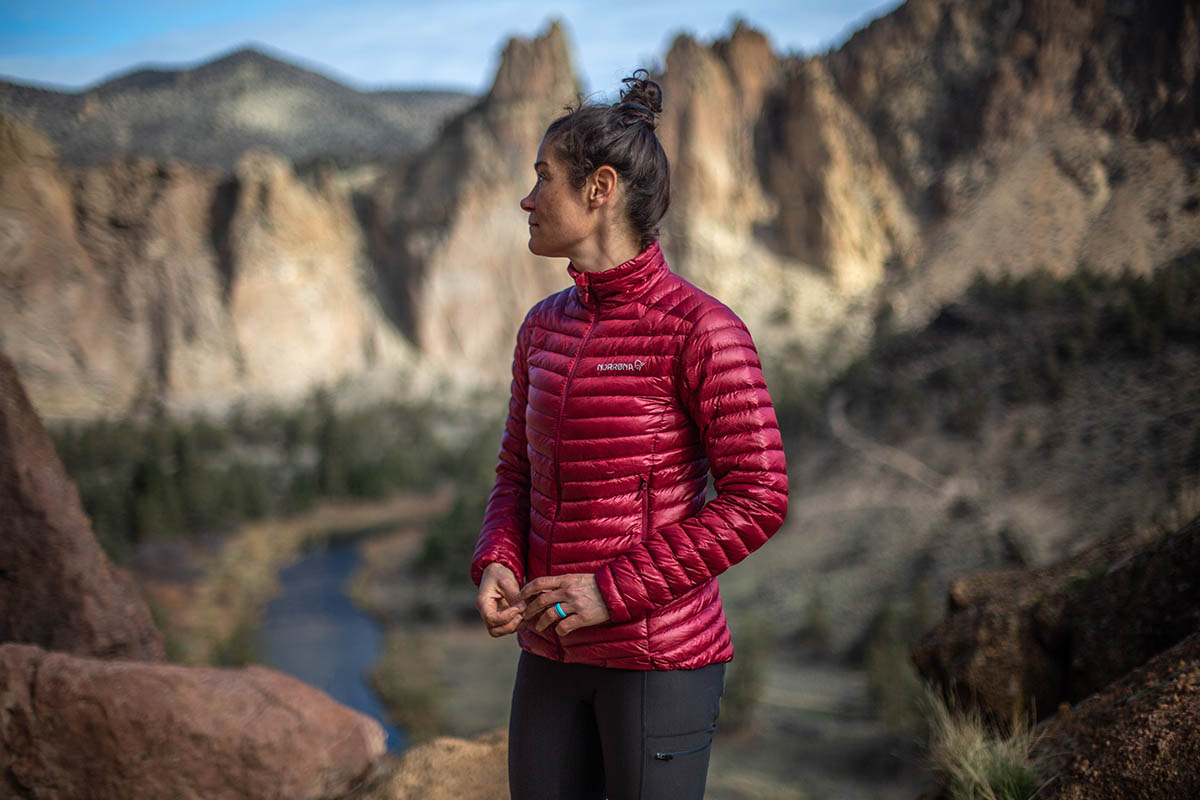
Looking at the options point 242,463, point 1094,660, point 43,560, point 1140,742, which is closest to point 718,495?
point 1140,742

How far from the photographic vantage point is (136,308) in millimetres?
25438

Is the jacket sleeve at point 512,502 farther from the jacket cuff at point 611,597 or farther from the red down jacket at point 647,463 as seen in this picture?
the jacket cuff at point 611,597

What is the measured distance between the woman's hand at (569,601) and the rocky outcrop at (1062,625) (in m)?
1.89

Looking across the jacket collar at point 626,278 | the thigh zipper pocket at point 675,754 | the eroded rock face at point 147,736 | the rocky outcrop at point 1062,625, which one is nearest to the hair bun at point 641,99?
the jacket collar at point 626,278

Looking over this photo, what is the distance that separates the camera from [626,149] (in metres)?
1.54

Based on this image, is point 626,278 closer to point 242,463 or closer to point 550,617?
point 550,617

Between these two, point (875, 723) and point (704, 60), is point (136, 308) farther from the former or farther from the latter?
point (875, 723)

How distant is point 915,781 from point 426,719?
603cm

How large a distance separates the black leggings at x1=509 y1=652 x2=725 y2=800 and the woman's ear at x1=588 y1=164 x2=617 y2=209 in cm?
87

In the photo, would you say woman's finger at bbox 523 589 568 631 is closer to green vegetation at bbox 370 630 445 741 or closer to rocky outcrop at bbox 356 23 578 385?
green vegetation at bbox 370 630 445 741

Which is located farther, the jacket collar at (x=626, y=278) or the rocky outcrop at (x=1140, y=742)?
the rocky outcrop at (x=1140, y=742)

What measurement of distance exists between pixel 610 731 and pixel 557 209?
3.20 ft

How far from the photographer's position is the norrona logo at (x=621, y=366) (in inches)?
62.2

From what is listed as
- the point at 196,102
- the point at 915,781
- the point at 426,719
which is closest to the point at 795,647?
the point at 915,781
